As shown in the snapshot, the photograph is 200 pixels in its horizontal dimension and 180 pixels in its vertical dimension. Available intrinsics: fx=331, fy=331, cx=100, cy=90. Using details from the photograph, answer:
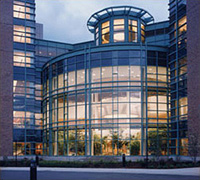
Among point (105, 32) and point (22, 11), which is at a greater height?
point (22, 11)

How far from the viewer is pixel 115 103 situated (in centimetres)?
3797

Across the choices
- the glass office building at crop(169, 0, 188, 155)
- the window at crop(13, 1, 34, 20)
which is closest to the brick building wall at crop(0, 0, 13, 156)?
the window at crop(13, 1, 34, 20)

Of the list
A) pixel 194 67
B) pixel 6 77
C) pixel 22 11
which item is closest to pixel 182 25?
pixel 194 67

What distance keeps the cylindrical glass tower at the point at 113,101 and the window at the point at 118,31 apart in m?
3.79

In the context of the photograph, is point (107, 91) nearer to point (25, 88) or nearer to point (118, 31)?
point (118, 31)

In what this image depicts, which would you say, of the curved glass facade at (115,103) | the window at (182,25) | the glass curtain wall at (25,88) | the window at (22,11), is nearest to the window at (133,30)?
the curved glass facade at (115,103)

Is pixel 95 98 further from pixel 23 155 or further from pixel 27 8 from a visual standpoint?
pixel 27 8

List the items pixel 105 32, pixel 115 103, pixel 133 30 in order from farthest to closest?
pixel 105 32
pixel 133 30
pixel 115 103

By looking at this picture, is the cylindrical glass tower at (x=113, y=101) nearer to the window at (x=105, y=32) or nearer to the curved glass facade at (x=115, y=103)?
the curved glass facade at (x=115, y=103)

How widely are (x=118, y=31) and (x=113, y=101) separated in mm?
10428

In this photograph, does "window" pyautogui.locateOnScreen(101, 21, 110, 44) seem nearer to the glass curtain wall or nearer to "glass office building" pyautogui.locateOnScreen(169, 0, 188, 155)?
"glass office building" pyautogui.locateOnScreen(169, 0, 188, 155)

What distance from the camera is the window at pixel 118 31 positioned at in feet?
141

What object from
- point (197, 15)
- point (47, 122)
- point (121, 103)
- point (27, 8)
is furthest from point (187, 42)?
point (27, 8)

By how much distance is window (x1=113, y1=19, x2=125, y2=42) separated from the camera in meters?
43.1
